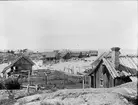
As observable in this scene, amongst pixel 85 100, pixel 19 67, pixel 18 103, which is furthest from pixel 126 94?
pixel 19 67

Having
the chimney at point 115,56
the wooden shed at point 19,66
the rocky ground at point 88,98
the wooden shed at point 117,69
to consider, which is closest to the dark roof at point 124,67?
the wooden shed at point 117,69

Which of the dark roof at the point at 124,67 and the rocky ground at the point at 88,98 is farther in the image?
the dark roof at the point at 124,67

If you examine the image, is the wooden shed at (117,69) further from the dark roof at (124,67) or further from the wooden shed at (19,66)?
the wooden shed at (19,66)

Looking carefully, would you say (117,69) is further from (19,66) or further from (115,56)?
(19,66)

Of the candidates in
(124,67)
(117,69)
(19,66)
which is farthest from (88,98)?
(19,66)

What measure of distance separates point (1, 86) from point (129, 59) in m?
11.0

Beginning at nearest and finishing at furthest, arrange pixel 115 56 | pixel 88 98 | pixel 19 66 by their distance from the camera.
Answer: pixel 88 98
pixel 115 56
pixel 19 66

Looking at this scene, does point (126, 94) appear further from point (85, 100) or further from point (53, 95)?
point (53, 95)

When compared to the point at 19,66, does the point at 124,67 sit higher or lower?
higher

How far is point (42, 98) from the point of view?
8.85 m

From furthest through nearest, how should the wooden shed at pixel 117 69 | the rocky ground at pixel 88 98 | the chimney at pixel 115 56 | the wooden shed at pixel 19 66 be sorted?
the wooden shed at pixel 19 66, the chimney at pixel 115 56, the wooden shed at pixel 117 69, the rocky ground at pixel 88 98

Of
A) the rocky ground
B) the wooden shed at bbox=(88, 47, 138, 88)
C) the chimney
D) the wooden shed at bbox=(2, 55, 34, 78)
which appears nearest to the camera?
the rocky ground

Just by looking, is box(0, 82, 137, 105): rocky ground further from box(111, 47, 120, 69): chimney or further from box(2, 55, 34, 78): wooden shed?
box(2, 55, 34, 78): wooden shed

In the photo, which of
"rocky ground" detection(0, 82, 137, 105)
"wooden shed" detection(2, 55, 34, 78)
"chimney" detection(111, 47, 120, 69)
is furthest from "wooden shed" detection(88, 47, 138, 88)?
"wooden shed" detection(2, 55, 34, 78)
